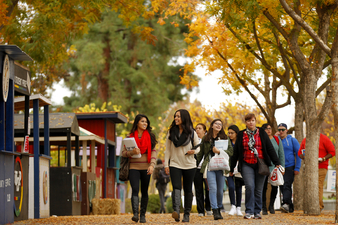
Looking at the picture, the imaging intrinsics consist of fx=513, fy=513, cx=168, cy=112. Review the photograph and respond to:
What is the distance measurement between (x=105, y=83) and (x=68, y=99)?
3.50 metres

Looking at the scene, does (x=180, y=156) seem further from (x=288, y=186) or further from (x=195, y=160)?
(x=288, y=186)

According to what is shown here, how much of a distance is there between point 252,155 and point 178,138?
1587 mm

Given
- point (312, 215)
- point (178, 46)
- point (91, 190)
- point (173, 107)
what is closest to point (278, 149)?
point (312, 215)

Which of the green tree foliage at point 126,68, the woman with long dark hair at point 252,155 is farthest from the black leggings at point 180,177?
the green tree foliage at point 126,68

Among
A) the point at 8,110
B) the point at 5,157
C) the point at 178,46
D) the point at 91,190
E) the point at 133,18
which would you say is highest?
the point at 178,46

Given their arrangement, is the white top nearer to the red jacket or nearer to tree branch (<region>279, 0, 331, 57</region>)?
tree branch (<region>279, 0, 331, 57</region>)

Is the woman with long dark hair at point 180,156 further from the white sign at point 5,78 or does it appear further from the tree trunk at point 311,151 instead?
the tree trunk at point 311,151

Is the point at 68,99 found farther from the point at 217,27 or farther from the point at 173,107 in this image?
the point at 217,27

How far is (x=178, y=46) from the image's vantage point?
125 ft

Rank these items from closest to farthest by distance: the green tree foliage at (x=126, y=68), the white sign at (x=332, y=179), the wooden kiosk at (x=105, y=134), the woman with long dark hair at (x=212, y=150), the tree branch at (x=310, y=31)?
the tree branch at (x=310, y=31), the woman with long dark hair at (x=212, y=150), the wooden kiosk at (x=105, y=134), the white sign at (x=332, y=179), the green tree foliage at (x=126, y=68)

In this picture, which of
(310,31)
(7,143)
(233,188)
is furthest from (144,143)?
(310,31)

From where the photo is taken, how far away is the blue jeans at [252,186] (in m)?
9.57

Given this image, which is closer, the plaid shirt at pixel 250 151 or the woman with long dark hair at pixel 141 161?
the woman with long dark hair at pixel 141 161

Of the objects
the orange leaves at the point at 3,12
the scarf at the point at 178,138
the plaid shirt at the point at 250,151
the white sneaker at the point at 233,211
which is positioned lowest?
the white sneaker at the point at 233,211
